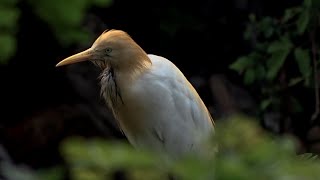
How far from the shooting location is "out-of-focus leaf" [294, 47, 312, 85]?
573 centimetres

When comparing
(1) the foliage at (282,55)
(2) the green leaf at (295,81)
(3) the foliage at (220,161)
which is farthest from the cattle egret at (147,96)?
(3) the foliage at (220,161)

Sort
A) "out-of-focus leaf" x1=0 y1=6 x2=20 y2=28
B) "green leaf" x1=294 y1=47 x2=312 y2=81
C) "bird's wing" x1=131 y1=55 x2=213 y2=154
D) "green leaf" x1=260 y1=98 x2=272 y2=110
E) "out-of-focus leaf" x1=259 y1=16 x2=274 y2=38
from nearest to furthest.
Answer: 1. "out-of-focus leaf" x1=0 y1=6 x2=20 y2=28
2. "bird's wing" x1=131 y1=55 x2=213 y2=154
3. "green leaf" x1=294 y1=47 x2=312 y2=81
4. "out-of-focus leaf" x1=259 y1=16 x2=274 y2=38
5. "green leaf" x1=260 y1=98 x2=272 y2=110

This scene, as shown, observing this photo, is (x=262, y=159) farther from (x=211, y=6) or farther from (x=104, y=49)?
(x=211, y=6)

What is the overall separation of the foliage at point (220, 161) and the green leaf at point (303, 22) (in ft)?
14.3

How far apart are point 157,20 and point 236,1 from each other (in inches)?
26.7

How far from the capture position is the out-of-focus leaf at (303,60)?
5.73 metres

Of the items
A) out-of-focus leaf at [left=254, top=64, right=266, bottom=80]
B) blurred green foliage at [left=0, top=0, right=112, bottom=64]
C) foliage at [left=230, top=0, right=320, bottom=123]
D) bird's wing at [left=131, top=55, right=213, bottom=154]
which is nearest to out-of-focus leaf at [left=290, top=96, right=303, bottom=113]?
foliage at [left=230, top=0, right=320, bottom=123]

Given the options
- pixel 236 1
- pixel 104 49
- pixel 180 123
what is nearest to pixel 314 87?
pixel 236 1

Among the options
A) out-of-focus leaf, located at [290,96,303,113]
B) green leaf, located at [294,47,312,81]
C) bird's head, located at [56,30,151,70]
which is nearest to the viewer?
bird's head, located at [56,30,151,70]

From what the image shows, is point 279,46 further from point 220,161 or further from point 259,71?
point 220,161

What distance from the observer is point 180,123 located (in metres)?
4.40

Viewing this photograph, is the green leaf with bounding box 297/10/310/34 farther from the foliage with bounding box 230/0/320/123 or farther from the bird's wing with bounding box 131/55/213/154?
the bird's wing with bounding box 131/55/213/154

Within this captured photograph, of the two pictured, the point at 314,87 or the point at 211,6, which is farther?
the point at 211,6

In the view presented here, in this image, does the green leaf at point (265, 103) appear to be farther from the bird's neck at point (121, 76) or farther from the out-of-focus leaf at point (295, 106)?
the bird's neck at point (121, 76)
